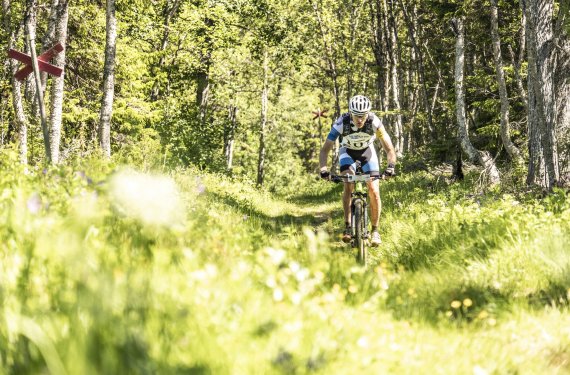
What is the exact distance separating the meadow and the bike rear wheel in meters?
1.37

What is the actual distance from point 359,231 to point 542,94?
4119 millimetres

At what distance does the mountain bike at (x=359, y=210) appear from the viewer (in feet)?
24.1

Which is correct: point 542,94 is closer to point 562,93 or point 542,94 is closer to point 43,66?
point 562,93

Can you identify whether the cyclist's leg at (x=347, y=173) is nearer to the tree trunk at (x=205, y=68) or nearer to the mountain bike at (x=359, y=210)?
the mountain bike at (x=359, y=210)

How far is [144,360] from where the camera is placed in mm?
A: 1940

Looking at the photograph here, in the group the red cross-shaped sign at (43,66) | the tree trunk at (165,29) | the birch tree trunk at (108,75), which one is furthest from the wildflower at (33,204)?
the tree trunk at (165,29)

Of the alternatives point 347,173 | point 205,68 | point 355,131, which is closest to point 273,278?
point 347,173

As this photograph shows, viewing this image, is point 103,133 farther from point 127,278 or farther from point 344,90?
point 344,90

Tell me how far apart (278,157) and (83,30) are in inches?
1240

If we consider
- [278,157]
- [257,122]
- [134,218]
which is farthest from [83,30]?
[278,157]

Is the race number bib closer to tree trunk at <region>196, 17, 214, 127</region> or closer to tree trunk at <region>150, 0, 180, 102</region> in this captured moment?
tree trunk at <region>150, 0, 180, 102</region>

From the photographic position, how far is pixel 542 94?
8.45 metres

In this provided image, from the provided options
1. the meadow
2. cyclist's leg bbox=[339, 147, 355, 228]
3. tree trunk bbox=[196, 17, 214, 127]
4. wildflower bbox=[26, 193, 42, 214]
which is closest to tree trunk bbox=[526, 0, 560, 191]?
the meadow

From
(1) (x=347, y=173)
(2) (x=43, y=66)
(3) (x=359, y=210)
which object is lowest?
(3) (x=359, y=210)
